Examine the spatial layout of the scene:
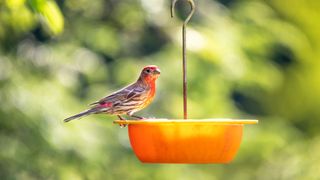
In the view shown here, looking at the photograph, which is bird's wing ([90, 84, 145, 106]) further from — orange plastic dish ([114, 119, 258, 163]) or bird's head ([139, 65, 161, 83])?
orange plastic dish ([114, 119, 258, 163])

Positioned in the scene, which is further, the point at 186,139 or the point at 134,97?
the point at 134,97

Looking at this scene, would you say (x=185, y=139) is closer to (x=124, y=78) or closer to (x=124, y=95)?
(x=124, y=95)

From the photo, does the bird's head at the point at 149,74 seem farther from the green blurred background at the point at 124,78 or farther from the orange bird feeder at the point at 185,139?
the green blurred background at the point at 124,78

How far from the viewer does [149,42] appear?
15.1 metres

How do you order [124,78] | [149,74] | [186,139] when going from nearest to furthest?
[186,139] → [149,74] → [124,78]

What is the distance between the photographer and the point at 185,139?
740 cm

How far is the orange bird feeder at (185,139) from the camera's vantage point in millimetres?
7395

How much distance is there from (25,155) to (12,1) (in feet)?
14.4

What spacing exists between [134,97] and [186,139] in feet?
3.70

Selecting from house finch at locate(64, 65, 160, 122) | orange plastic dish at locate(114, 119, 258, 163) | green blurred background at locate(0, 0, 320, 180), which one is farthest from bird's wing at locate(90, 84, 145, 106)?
green blurred background at locate(0, 0, 320, 180)

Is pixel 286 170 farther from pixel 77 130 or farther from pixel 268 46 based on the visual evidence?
pixel 77 130

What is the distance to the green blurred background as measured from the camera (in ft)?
38.9

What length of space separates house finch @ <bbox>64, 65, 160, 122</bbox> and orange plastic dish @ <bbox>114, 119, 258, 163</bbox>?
86 centimetres

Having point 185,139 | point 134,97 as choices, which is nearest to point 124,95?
point 134,97
